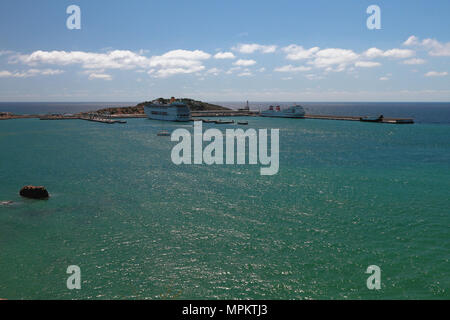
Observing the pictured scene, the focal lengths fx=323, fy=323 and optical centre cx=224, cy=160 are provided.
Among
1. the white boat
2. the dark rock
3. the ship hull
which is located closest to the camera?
the dark rock

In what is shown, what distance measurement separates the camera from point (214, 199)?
117ft

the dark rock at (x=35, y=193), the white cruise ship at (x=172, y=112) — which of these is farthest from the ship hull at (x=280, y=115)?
the dark rock at (x=35, y=193)

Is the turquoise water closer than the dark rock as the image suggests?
Yes

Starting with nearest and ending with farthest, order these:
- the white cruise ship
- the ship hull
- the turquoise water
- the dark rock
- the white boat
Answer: the turquoise water → the dark rock → the white cruise ship → the white boat → the ship hull

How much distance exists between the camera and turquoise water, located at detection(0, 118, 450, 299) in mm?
19203

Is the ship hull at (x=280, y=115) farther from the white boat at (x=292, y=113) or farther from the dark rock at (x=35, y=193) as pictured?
the dark rock at (x=35, y=193)

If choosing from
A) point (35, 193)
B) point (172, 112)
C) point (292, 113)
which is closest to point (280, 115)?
point (292, 113)

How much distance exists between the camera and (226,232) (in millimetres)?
26703

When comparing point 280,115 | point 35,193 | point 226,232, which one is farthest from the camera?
point 280,115

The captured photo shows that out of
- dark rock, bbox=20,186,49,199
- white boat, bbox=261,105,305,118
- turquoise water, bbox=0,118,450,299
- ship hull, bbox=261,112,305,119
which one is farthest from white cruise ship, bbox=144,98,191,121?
dark rock, bbox=20,186,49,199

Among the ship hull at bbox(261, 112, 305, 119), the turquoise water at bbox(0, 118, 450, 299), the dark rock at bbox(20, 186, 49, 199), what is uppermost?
the ship hull at bbox(261, 112, 305, 119)

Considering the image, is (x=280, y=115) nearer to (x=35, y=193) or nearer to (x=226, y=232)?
(x=35, y=193)

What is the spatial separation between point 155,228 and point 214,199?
939 centimetres

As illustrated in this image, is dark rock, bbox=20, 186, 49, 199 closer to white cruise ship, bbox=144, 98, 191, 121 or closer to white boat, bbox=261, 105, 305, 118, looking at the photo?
white cruise ship, bbox=144, 98, 191, 121
